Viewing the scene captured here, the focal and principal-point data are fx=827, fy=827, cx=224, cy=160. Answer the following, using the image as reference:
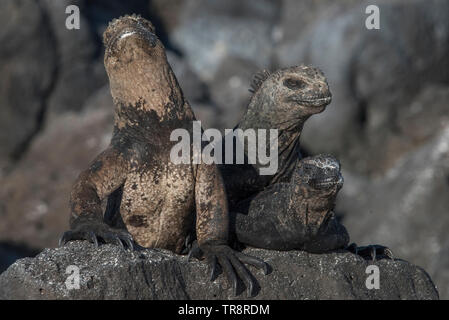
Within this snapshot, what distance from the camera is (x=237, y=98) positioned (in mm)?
20094

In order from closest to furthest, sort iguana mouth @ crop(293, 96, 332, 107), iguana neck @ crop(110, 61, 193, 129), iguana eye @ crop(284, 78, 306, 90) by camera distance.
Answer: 1. iguana neck @ crop(110, 61, 193, 129)
2. iguana mouth @ crop(293, 96, 332, 107)
3. iguana eye @ crop(284, 78, 306, 90)

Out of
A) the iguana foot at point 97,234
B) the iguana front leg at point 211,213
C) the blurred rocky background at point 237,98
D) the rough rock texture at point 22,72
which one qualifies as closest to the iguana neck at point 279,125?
the iguana front leg at point 211,213

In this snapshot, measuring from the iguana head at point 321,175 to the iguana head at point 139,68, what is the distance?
86 centimetres

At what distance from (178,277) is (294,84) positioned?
1.65 metres

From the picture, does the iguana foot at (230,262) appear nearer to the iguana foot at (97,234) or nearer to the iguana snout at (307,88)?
the iguana foot at (97,234)

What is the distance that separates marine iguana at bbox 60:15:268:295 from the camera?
483 centimetres

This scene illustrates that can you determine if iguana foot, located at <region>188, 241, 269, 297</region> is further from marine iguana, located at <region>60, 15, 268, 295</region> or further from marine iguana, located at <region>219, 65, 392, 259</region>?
marine iguana, located at <region>219, 65, 392, 259</region>

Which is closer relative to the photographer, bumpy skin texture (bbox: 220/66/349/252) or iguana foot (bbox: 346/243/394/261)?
bumpy skin texture (bbox: 220/66/349/252)

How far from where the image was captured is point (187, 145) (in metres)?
5.02

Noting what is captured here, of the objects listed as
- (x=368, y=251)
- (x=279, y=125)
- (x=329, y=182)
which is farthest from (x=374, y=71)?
(x=329, y=182)

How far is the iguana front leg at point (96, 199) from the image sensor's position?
15.1ft

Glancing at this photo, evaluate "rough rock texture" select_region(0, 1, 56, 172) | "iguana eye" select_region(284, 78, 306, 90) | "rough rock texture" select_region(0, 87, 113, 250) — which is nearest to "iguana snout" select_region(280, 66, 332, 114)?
"iguana eye" select_region(284, 78, 306, 90)

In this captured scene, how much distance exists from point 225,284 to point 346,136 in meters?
13.3

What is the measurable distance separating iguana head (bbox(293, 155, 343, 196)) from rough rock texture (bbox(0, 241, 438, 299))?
494 mm
